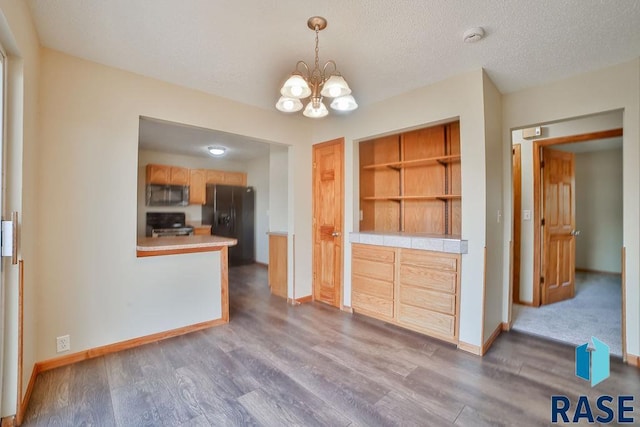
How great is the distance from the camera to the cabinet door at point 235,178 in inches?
249

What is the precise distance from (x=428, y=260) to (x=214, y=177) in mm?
4827

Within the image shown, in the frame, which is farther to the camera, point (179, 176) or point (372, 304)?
point (179, 176)

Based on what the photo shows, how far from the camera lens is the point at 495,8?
1.75 m

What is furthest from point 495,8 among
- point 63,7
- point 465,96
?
point 63,7

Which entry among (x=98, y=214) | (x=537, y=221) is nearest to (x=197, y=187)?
(x=98, y=214)

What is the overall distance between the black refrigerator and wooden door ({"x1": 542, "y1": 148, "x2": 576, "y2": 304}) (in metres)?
5.24

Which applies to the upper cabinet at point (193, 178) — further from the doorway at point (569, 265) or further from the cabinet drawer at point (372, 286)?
the doorway at point (569, 265)

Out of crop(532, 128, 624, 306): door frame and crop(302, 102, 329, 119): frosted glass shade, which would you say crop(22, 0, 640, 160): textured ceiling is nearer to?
crop(302, 102, 329, 119): frosted glass shade

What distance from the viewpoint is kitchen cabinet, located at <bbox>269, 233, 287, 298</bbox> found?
4133 millimetres

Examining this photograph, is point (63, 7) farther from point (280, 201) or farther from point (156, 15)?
point (280, 201)

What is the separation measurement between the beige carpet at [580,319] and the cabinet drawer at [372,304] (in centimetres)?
133

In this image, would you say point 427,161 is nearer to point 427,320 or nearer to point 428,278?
point 428,278

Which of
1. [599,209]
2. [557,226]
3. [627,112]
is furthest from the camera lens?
[599,209]

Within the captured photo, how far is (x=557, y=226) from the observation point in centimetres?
393
